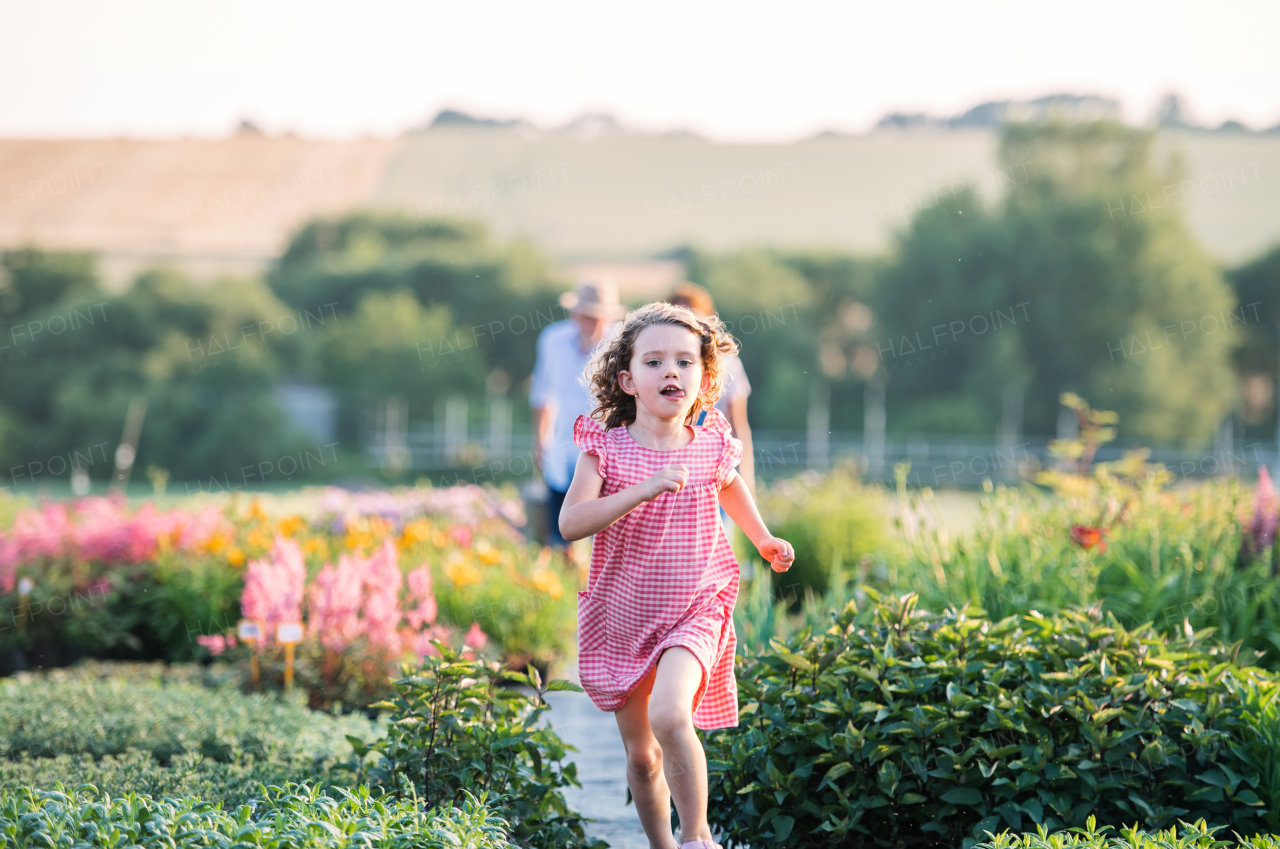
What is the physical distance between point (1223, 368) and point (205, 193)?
263ft

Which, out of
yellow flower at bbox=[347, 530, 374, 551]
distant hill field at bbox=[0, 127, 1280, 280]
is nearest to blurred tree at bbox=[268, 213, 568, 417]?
distant hill field at bbox=[0, 127, 1280, 280]

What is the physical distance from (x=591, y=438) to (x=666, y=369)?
270 millimetres

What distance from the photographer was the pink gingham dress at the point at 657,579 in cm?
259

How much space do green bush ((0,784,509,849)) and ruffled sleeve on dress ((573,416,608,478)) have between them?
0.87 meters

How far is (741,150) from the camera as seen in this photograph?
9481 centimetres

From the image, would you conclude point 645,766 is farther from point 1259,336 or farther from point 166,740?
point 1259,336

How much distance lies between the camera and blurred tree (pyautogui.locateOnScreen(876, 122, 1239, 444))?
125 ft

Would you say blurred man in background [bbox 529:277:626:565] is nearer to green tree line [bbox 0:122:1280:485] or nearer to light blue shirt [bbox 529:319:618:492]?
light blue shirt [bbox 529:319:618:492]

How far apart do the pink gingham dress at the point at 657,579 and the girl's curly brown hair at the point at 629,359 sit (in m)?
0.12

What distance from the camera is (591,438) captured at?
2.70 meters

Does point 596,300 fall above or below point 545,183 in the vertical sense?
below

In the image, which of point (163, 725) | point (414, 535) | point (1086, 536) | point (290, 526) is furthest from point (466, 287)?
point (163, 725)

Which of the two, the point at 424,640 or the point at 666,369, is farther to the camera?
the point at 424,640

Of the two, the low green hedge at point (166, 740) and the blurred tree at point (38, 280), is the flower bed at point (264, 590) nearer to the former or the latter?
the low green hedge at point (166, 740)
